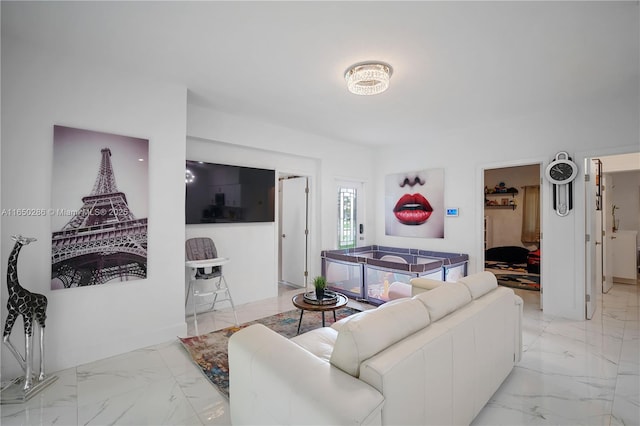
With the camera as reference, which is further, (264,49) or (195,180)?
(195,180)

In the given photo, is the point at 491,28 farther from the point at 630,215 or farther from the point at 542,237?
the point at 630,215

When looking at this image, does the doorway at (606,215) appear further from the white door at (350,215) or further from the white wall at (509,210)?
the white door at (350,215)

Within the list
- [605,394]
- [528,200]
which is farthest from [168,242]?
[528,200]

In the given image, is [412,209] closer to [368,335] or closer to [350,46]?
[350,46]

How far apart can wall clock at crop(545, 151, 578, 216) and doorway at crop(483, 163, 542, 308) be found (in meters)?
3.20

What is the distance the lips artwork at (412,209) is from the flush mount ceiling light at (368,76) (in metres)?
2.89

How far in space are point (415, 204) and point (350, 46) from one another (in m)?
3.48

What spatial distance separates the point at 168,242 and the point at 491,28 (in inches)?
135

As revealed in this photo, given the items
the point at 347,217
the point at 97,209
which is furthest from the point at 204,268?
the point at 347,217

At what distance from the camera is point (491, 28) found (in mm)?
2182

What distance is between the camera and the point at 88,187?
8.72ft

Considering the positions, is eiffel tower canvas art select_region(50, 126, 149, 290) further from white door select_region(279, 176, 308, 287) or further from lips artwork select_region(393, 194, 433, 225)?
lips artwork select_region(393, 194, 433, 225)

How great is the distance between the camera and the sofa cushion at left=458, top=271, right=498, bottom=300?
6.97ft

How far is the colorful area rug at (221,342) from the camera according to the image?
2.42 meters
